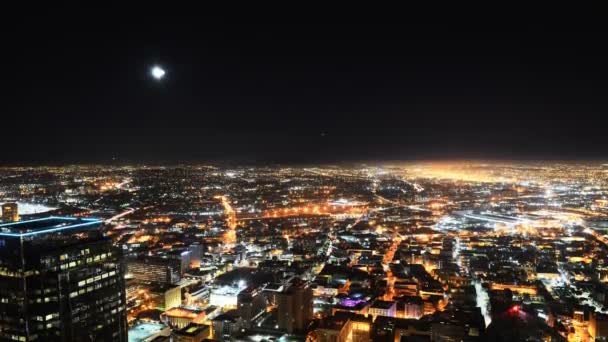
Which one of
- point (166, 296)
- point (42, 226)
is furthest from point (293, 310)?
point (42, 226)

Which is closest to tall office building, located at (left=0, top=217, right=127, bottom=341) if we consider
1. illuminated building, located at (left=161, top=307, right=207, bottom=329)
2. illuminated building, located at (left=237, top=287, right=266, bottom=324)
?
illuminated building, located at (left=161, top=307, right=207, bottom=329)

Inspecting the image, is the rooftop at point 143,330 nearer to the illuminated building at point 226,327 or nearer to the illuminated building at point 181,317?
the illuminated building at point 181,317

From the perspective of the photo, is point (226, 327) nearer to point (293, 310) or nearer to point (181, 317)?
point (181, 317)

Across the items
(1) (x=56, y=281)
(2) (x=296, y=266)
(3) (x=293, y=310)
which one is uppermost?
(1) (x=56, y=281)

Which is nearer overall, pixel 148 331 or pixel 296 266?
pixel 148 331

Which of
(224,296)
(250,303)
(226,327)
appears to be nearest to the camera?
(226,327)

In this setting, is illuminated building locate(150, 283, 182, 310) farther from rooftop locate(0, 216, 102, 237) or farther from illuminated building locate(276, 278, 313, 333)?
rooftop locate(0, 216, 102, 237)

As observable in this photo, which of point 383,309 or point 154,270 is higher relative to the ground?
point 154,270
